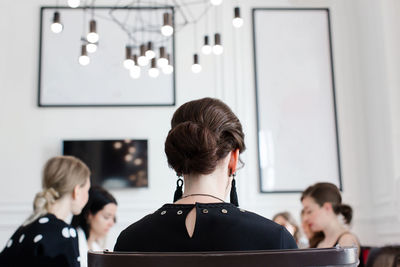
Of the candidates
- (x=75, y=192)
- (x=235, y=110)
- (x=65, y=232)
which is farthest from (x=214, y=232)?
(x=235, y=110)

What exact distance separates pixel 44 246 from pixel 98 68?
12.4 feet

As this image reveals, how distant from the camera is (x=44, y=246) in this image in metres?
2.15

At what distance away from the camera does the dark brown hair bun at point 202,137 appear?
4.26ft

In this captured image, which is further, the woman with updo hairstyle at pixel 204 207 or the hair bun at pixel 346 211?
the hair bun at pixel 346 211

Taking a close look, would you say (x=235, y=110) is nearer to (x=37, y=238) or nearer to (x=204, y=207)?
(x=37, y=238)

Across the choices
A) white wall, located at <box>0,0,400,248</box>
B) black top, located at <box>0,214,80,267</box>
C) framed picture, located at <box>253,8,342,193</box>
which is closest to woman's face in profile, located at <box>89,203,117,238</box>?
white wall, located at <box>0,0,400,248</box>

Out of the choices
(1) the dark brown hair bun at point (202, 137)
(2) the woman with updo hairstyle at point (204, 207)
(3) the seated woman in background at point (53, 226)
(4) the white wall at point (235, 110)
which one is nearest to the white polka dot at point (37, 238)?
(3) the seated woman in background at point (53, 226)

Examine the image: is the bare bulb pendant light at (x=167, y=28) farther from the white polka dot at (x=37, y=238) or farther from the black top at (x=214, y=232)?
the black top at (x=214, y=232)

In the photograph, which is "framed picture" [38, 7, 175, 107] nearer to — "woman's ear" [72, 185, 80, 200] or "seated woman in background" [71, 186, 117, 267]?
"seated woman in background" [71, 186, 117, 267]

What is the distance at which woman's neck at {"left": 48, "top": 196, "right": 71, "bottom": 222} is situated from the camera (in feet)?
7.92

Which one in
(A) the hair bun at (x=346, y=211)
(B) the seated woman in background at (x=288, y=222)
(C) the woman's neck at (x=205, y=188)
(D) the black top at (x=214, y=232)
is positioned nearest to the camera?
(D) the black top at (x=214, y=232)

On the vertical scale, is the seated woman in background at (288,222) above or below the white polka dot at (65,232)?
below

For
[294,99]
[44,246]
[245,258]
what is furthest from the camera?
[294,99]

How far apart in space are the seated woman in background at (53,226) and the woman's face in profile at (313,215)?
154cm
